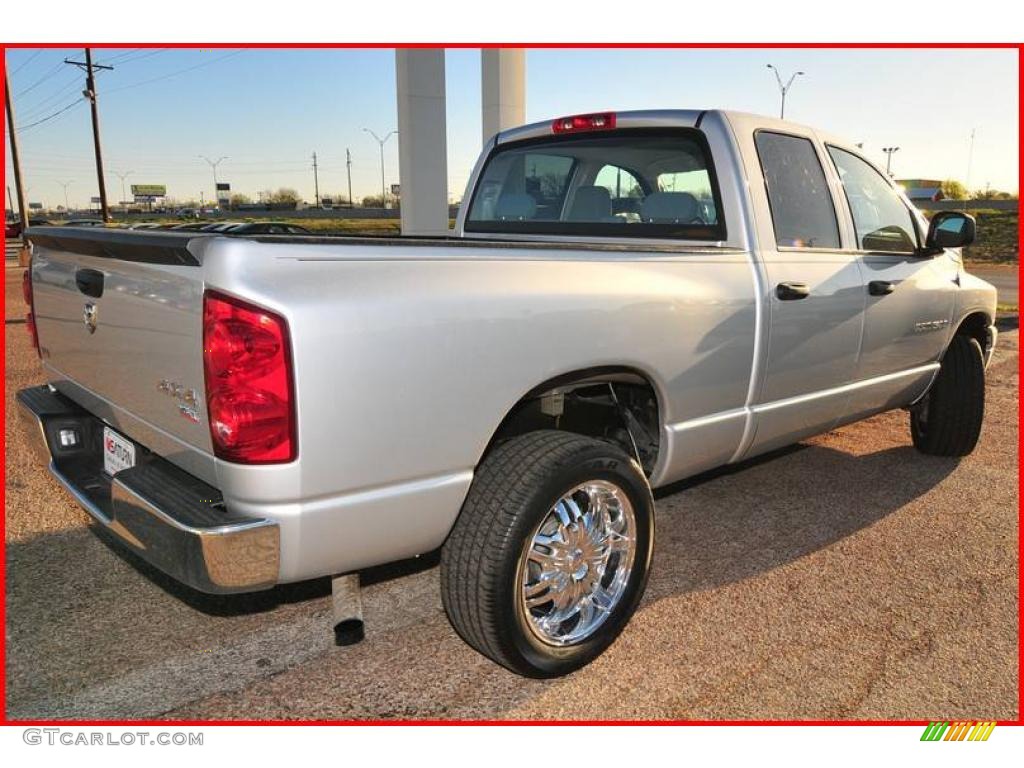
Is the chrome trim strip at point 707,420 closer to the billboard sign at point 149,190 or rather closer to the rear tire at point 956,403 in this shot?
the rear tire at point 956,403

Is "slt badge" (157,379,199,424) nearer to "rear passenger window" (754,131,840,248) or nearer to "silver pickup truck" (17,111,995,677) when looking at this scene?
"silver pickup truck" (17,111,995,677)

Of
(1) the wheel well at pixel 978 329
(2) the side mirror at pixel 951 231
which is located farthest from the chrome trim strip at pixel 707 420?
(1) the wheel well at pixel 978 329

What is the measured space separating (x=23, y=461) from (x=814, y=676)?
4629 millimetres

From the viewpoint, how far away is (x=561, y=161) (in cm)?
441

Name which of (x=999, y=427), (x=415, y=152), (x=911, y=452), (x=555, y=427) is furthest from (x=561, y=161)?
(x=415, y=152)

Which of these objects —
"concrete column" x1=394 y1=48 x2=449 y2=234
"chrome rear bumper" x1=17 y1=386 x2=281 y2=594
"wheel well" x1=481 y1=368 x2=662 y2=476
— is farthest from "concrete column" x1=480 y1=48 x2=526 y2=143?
"chrome rear bumper" x1=17 y1=386 x2=281 y2=594

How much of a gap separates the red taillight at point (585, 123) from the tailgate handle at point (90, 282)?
2.45m

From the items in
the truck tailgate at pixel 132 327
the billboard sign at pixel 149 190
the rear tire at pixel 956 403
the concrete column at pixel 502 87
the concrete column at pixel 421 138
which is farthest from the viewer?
the billboard sign at pixel 149 190

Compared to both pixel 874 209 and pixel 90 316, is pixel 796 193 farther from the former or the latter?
pixel 90 316

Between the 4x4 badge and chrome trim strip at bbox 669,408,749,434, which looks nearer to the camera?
the 4x4 badge

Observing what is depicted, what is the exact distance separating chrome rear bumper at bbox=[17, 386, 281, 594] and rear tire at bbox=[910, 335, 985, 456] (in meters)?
4.43

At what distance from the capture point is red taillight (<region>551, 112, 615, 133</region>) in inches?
157

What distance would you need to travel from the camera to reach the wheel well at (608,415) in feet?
9.82
